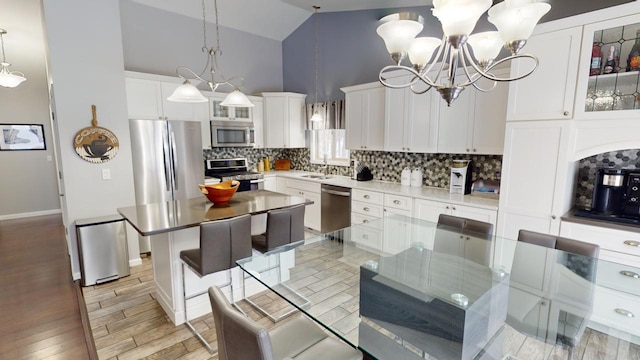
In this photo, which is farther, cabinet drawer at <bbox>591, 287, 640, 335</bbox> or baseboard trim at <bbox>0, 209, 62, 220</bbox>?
baseboard trim at <bbox>0, 209, 62, 220</bbox>

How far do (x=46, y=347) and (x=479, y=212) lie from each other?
3.83m

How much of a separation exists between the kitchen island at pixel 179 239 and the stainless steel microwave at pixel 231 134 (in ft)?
Result: 7.01

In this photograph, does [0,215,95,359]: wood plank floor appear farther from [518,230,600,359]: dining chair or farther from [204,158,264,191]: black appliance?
[518,230,600,359]: dining chair

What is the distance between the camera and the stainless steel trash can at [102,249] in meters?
3.22

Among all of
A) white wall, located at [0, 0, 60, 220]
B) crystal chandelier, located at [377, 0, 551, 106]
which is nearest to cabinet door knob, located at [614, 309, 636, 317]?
crystal chandelier, located at [377, 0, 551, 106]

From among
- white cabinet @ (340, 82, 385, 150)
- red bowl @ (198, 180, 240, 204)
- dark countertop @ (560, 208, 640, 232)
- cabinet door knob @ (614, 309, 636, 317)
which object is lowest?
cabinet door knob @ (614, 309, 636, 317)

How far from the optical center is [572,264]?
198 cm

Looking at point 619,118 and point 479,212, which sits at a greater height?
point 619,118

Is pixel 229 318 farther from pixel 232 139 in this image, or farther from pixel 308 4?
pixel 308 4

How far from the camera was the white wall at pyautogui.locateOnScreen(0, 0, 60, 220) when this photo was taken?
536 cm

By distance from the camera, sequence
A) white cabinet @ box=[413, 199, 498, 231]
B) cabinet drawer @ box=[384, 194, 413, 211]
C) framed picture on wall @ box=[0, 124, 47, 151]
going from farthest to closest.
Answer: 1. framed picture on wall @ box=[0, 124, 47, 151]
2. cabinet drawer @ box=[384, 194, 413, 211]
3. white cabinet @ box=[413, 199, 498, 231]

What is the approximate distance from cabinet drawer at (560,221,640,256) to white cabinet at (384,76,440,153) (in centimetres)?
152

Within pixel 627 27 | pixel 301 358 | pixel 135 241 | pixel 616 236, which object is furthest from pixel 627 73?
pixel 135 241

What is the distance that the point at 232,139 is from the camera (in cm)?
503
